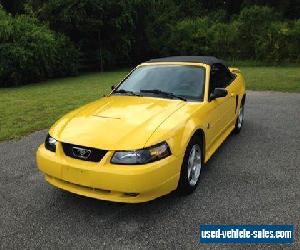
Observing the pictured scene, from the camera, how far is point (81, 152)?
4109 millimetres

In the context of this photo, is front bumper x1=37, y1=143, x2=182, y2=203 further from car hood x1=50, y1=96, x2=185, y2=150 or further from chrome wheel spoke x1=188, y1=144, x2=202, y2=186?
chrome wheel spoke x1=188, y1=144, x2=202, y2=186

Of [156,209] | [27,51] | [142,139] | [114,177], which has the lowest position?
[27,51]

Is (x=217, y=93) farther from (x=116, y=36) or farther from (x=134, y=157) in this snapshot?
(x=116, y=36)

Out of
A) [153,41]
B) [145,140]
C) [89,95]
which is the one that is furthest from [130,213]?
[153,41]

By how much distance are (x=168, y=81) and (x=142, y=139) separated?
5.86 ft

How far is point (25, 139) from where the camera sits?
7473 mm

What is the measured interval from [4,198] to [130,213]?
1.66 meters

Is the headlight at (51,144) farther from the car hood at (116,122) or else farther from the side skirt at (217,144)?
the side skirt at (217,144)

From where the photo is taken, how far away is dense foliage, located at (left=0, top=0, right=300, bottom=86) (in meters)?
17.8

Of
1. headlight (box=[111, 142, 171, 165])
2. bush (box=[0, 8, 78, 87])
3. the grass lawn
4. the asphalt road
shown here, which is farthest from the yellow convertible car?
bush (box=[0, 8, 78, 87])

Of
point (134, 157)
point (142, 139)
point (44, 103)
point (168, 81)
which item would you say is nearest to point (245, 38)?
point (44, 103)

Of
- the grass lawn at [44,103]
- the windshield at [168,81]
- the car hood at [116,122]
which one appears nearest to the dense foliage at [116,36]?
the grass lawn at [44,103]

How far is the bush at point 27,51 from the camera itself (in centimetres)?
1684

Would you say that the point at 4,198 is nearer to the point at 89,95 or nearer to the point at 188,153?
the point at 188,153
